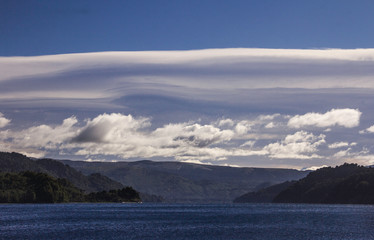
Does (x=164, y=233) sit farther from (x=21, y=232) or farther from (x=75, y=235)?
(x=21, y=232)

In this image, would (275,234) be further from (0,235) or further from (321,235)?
(0,235)

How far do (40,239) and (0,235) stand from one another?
1535cm

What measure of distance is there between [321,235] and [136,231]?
61.1 meters

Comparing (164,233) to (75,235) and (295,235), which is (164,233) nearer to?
(75,235)

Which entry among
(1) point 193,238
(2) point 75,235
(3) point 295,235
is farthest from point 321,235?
(2) point 75,235

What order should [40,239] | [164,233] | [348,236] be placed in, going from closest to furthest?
[40,239] → [348,236] → [164,233]

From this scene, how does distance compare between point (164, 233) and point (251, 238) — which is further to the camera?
point (164, 233)

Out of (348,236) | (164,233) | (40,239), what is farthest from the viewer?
(164,233)

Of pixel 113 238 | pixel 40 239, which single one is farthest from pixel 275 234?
pixel 40 239

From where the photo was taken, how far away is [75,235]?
177500 mm

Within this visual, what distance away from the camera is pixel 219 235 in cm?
18338

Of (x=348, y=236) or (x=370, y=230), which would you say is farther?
(x=370, y=230)

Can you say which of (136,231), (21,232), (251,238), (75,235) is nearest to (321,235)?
(251,238)

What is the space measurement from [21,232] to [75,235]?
20.3 m
